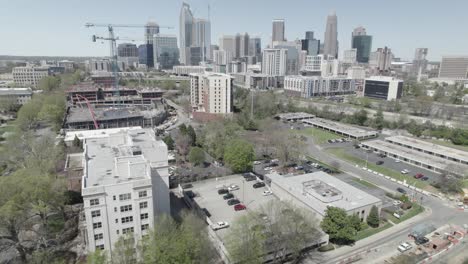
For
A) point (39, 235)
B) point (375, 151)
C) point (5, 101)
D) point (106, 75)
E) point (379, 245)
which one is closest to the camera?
point (39, 235)

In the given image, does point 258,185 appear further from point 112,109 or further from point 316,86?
point 316,86

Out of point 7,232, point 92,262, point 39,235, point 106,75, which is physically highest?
point 106,75

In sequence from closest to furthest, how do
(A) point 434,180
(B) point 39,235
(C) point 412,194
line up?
(B) point 39,235, (C) point 412,194, (A) point 434,180

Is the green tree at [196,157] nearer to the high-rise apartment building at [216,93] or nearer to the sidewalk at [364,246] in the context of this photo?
the sidewalk at [364,246]

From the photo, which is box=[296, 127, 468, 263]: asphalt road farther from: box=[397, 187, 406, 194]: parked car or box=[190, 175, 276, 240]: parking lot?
box=[190, 175, 276, 240]: parking lot

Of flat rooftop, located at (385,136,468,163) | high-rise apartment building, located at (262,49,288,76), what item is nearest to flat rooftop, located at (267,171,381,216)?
flat rooftop, located at (385,136,468,163)

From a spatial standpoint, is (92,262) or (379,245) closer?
(92,262)

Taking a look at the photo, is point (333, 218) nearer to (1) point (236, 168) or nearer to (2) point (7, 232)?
(1) point (236, 168)

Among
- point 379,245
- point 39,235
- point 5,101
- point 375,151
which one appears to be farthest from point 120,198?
point 5,101

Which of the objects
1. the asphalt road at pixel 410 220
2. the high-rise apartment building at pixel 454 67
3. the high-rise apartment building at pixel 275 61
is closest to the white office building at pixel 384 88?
the high-rise apartment building at pixel 275 61
